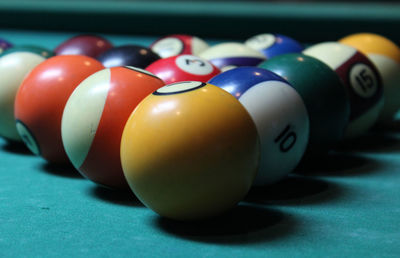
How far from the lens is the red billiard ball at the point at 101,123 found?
100 inches

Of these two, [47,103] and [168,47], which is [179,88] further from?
[168,47]

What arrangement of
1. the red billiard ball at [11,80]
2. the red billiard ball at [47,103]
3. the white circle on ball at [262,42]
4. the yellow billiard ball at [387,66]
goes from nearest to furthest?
the red billiard ball at [47,103] < the red billiard ball at [11,80] < the yellow billiard ball at [387,66] < the white circle on ball at [262,42]

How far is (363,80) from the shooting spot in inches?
134

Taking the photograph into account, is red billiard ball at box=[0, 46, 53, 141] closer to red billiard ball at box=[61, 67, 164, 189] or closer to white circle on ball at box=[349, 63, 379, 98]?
red billiard ball at box=[61, 67, 164, 189]

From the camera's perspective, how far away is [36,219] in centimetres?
234

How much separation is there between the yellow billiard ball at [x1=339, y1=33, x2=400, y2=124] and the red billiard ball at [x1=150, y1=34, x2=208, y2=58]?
1.19 metres

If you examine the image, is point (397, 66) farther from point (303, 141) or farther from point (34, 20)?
point (34, 20)

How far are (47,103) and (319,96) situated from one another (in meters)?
1.41

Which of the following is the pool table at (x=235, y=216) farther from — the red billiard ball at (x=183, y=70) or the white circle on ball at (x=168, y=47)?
the white circle on ball at (x=168, y=47)

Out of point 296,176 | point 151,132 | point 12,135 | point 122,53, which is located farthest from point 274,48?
point 151,132

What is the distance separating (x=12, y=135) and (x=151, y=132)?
161cm

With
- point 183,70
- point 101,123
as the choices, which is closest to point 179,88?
point 101,123

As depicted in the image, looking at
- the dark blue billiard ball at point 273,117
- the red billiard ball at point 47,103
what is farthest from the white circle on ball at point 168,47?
the dark blue billiard ball at point 273,117

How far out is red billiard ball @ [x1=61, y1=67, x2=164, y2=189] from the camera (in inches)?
100
